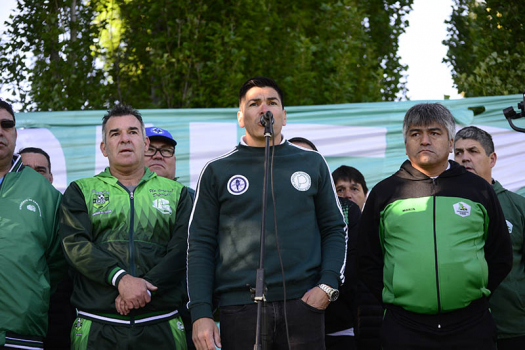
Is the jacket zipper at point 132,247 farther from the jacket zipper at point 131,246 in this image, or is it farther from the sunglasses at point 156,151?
the sunglasses at point 156,151

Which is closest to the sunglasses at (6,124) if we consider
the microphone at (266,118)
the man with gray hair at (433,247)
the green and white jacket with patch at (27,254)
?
the green and white jacket with patch at (27,254)

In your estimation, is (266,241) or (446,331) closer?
(266,241)

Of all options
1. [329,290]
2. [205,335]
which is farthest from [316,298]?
[205,335]

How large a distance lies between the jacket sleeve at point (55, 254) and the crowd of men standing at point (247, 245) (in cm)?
1

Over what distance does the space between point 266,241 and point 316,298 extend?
364 mm

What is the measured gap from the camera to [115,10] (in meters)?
7.12

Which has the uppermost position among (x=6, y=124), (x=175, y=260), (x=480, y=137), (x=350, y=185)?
(x=6, y=124)

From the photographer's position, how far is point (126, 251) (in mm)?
3561

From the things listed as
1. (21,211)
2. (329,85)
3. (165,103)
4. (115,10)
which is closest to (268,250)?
(21,211)

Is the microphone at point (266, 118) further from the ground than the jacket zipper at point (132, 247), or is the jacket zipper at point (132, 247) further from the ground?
the microphone at point (266, 118)

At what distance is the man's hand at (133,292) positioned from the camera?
3.37 meters

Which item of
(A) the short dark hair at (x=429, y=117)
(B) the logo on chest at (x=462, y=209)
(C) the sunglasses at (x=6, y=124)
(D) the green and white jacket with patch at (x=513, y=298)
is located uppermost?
(A) the short dark hair at (x=429, y=117)

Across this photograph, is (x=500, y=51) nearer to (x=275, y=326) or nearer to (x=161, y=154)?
(x=161, y=154)

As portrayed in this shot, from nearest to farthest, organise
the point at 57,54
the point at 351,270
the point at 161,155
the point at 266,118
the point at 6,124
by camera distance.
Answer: the point at 266,118 < the point at 6,124 < the point at 351,270 < the point at 161,155 < the point at 57,54
